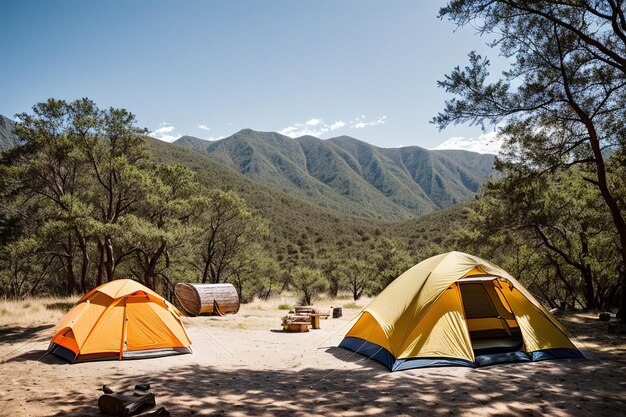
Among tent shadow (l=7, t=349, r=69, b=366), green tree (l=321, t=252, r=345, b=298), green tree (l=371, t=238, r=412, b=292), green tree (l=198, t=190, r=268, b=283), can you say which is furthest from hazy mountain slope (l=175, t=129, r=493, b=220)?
tent shadow (l=7, t=349, r=69, b=366)

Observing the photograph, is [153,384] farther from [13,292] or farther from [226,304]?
[13,292]

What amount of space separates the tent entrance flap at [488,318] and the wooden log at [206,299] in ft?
32.3

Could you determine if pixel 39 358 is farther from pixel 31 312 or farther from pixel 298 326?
pixel 298 326

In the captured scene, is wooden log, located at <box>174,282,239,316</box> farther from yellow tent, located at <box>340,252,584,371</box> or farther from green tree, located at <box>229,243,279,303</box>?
green tree, located at <box>229,243,279,303</box>

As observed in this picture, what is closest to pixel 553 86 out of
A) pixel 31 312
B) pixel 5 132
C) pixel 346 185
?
pixel 31 312

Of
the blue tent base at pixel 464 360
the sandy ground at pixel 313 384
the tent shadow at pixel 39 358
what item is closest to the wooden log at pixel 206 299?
the sandy ground at pixel 313 384

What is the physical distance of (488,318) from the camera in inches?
361

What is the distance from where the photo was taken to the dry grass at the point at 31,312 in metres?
12.8

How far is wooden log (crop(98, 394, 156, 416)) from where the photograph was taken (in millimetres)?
4776

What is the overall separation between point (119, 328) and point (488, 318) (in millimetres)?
8527

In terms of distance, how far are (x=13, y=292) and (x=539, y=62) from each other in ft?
116

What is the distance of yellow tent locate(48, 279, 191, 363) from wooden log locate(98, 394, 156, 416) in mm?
3730

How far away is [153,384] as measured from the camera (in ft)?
21.1

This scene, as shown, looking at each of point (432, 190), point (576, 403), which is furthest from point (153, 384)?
point (432, 190)
